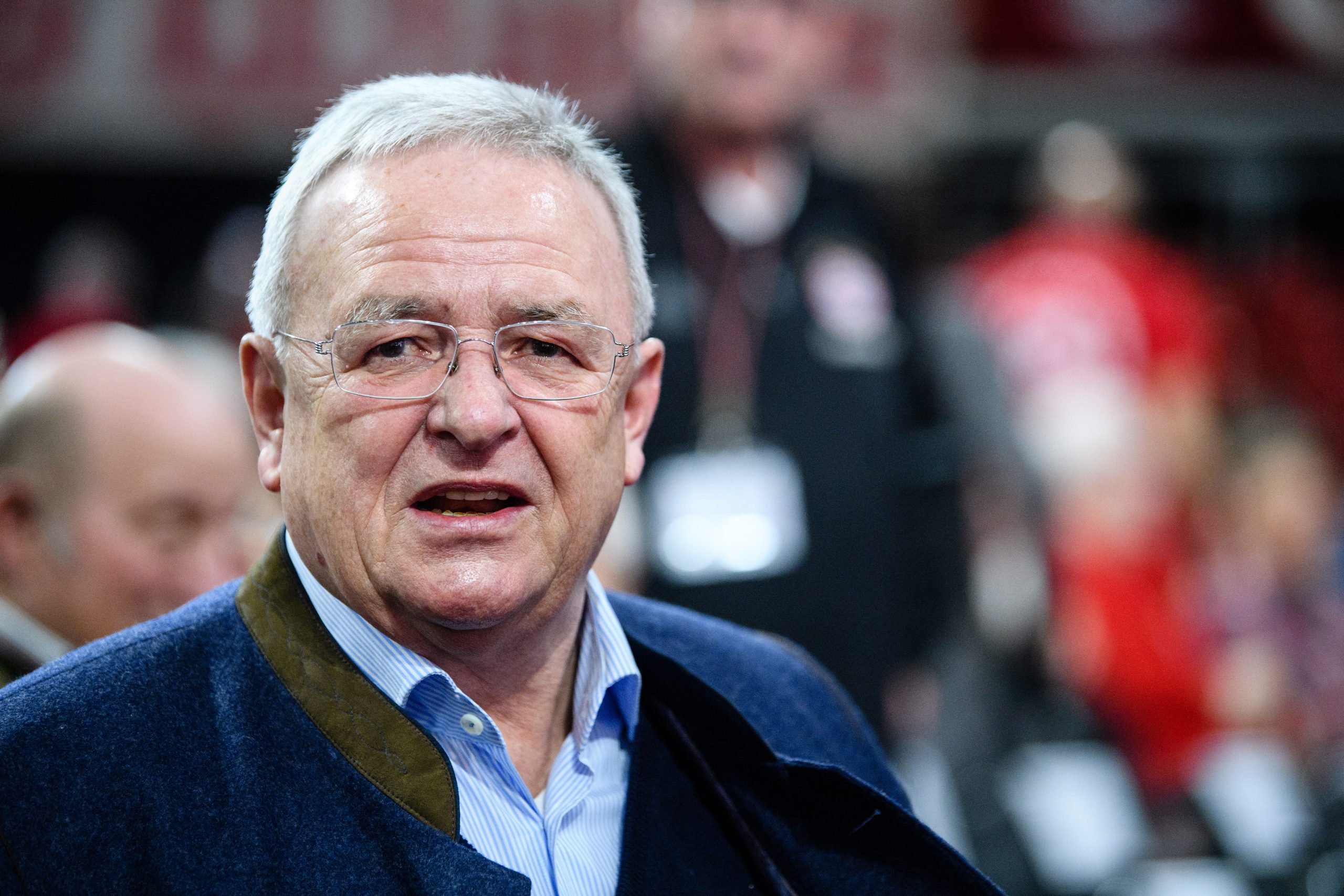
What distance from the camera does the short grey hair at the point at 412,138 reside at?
140 cm

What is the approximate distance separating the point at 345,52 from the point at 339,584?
405 centimetres

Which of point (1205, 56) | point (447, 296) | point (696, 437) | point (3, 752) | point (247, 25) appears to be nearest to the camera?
point (3, 752)

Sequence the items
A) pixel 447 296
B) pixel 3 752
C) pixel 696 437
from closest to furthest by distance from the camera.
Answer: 1. pixel 3 752
2. pixel 447 296
3. pixel 696 437

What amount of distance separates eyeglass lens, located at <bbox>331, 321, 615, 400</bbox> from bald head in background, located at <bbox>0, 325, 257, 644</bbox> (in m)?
0.84

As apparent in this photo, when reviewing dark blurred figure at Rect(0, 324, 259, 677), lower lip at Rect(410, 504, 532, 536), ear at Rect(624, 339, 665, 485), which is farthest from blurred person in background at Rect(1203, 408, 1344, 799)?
lower lip at Rect(410, 504, 532, 536)

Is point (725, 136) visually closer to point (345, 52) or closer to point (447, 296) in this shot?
point (447, 296)

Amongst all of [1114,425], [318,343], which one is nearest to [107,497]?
[318,343]

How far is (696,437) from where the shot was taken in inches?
114

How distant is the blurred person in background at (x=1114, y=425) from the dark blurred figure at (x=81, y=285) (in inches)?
120

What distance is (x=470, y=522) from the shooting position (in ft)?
4.45

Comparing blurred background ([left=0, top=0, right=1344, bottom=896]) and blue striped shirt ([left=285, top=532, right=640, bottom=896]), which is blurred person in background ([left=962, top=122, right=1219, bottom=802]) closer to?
blurred background ([left=0, top=0, right=1344, bottom=896])

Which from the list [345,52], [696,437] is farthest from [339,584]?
[345,52]

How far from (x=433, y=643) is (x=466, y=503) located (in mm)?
142

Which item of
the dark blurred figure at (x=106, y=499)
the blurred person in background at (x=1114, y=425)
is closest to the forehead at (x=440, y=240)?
the dark blurred figure at (x=106, y=499)
